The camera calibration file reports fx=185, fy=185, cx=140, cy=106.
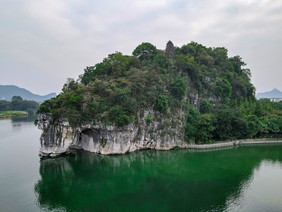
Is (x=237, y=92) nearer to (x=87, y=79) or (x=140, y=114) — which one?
(x=140, y=114)

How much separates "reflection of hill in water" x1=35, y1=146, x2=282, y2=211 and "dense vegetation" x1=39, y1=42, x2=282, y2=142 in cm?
440

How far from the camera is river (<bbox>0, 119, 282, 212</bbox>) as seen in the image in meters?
12.6

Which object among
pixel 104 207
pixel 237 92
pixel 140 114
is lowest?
pixel 104 207

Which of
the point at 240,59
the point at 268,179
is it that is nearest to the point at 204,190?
the point at 268,179

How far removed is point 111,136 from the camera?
22.2 m

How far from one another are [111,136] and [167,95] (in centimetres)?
1002

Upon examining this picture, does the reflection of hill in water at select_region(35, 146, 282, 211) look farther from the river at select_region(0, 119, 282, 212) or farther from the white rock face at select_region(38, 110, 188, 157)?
the white rock face at select_region(38, 110, 188, 157)

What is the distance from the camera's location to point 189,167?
63.7ft

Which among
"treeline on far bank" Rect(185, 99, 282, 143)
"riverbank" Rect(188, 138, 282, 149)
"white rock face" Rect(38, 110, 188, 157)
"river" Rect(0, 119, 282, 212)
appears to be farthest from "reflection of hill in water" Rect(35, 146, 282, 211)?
"treeline on far bank" Rect(185, 99, 282, 143)

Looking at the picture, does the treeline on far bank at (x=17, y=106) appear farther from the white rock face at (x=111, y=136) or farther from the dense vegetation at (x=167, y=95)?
the white rock face at (x=111, y=136)

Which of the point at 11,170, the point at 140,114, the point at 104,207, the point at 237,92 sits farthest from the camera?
the point at 237,92

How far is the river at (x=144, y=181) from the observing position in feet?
41.3

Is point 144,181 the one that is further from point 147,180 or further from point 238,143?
point 238,143

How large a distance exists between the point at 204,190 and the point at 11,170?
59.6 ft
